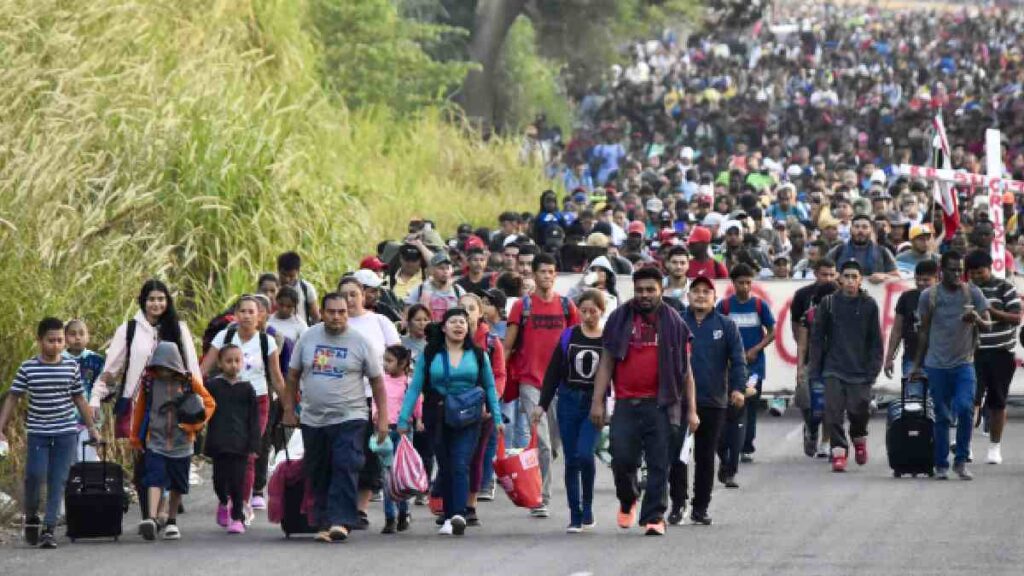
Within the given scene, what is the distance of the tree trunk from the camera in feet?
160

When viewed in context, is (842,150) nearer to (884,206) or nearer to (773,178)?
(773,178)

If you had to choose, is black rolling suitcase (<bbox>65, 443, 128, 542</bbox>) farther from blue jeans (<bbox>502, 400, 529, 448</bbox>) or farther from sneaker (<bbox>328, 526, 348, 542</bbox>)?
blue jeans (<bbox>502, 400, 529, 448</bbox>)

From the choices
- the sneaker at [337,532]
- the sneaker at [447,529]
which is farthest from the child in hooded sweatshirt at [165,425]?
the sneaker at [447,529]

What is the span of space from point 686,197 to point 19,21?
15056 mm

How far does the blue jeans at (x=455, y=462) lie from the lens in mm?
16094

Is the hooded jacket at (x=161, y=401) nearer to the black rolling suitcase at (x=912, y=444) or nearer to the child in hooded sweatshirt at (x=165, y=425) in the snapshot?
the child in hooded sweatshirt at (x=165, y=425)

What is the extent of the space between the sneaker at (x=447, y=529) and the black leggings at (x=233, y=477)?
4.15 feet

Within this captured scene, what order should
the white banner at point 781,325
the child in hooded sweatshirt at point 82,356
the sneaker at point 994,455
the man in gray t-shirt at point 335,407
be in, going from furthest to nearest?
the white banner at point 781,325 < the sneaker at point 994,455 < the child in hooded sweatshirt at point 82,356 < the man in gray t-shirt at point 335,407

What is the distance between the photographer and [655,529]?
1562 centimetres

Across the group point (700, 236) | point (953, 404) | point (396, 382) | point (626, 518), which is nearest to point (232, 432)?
point (396, 382)

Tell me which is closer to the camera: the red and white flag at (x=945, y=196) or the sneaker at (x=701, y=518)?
the sneaker at (x=701, y=518)

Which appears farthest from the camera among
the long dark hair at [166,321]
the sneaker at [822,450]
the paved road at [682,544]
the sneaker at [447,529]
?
the sneaker at [822,450]

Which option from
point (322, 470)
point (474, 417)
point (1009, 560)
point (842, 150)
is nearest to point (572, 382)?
point (474, 417)

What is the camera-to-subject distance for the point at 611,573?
1387 cm
